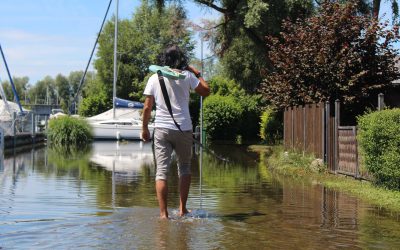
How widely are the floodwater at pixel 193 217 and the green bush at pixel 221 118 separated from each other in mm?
24078

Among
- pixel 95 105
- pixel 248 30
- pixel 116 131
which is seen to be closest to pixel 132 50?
pixel 95 105

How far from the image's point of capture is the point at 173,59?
300 inches

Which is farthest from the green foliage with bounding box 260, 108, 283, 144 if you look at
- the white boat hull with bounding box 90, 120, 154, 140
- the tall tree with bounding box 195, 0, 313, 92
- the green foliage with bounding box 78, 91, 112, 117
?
the green foliage with bounding box 78, 91, 112, 117

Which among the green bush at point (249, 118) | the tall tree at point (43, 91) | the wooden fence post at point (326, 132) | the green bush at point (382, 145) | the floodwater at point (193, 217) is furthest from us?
the tall tree at point (43, 91)

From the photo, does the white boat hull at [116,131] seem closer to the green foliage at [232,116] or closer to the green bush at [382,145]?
the green foliage at [232,116]

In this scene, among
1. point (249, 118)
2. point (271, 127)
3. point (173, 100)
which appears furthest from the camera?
point (249, 118)

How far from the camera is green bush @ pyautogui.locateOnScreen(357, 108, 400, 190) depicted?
10086mm

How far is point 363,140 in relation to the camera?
1109 cm

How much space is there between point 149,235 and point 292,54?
12.1 m

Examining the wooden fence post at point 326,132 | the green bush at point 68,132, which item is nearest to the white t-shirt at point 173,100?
the wooden fence post at point 326,132

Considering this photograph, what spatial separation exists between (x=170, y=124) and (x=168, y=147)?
0.99 feet

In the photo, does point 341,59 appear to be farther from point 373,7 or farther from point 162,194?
point 373,7

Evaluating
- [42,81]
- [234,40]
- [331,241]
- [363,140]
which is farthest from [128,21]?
[42,81]

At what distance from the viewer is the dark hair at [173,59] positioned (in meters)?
7.60
